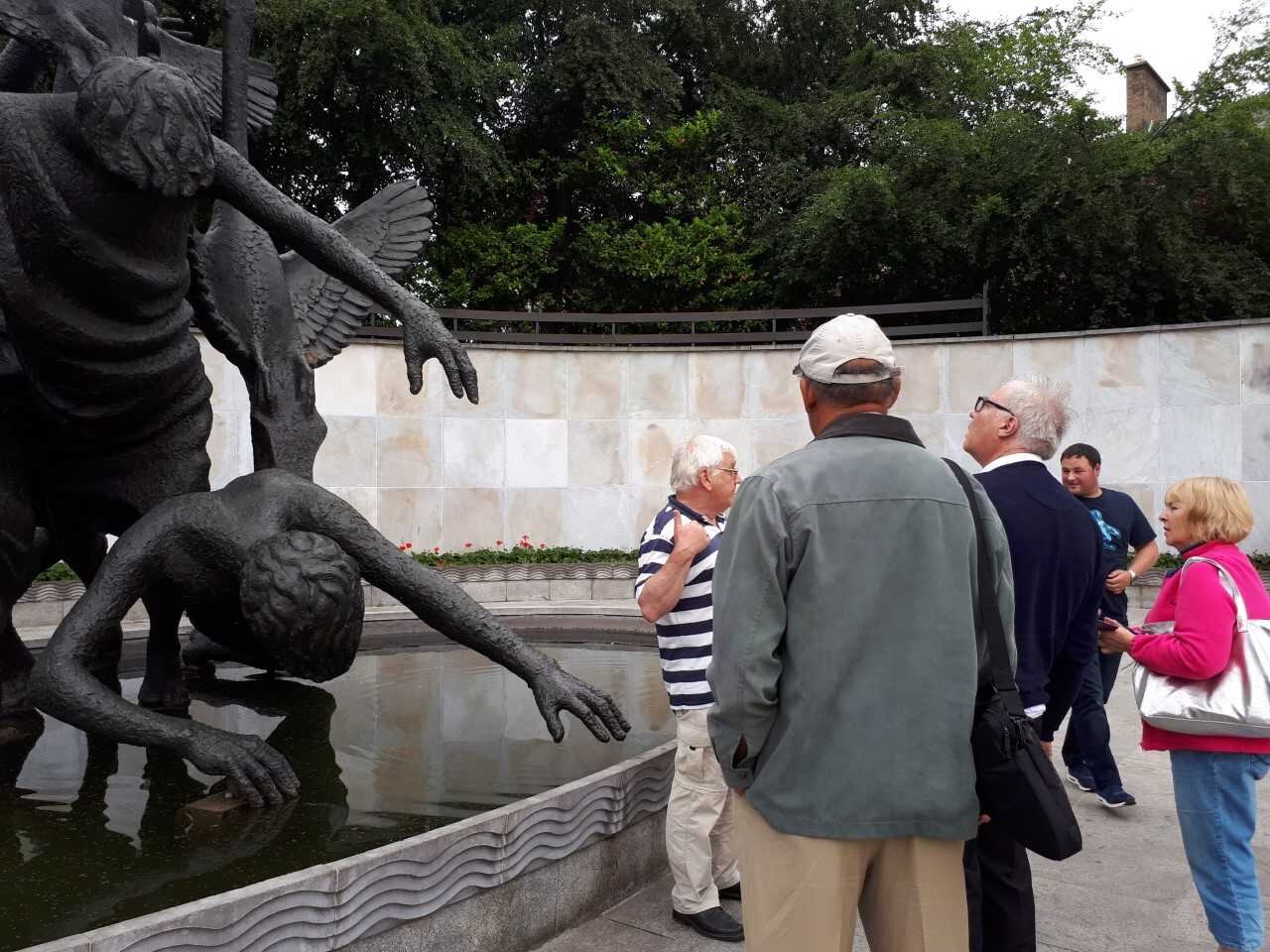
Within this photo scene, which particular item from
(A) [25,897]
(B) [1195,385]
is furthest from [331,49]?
(A) [25,897]

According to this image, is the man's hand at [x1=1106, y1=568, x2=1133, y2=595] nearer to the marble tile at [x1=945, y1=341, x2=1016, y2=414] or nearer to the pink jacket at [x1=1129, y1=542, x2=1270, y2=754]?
the pink jacket at [x1=1129, y1=542, x2=1270, y2=754]

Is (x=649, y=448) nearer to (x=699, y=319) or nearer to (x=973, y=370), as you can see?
(x=699, y=319)

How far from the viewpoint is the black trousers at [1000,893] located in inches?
91.1

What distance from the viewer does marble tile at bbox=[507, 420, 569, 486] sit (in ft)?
44.4

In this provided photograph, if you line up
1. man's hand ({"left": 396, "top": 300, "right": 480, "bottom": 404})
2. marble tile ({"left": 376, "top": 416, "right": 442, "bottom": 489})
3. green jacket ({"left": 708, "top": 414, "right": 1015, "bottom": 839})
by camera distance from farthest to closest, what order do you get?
1. marble tile ({"left": 376, "top": 416, "right": 442, "bottom": 489})
2. man's hand ({"left": 396, "top": 300, "right": 480, "bottom": 404})
3. green jacket ({"left": 708, "top": 414, "right": 1015, "bottom": 839})

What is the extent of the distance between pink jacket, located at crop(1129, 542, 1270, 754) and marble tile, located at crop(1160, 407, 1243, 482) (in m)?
10.4

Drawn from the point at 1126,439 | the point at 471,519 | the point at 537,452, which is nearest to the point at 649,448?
the point at 537,452

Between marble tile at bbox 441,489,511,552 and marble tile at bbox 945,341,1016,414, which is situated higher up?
marble tile at bbox 945,341,1016,414

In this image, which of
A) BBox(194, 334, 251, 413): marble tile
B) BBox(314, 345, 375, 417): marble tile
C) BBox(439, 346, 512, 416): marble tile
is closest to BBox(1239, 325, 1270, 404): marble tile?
BBox(439, 346, 512, 416): marble tile

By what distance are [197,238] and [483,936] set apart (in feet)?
10.2

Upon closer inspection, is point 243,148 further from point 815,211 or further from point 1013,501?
point 815,211

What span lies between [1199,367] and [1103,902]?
34.8ft

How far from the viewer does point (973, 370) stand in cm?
1341

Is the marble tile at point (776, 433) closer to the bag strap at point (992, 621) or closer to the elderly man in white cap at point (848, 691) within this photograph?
the bag strap at point (992, 621)
